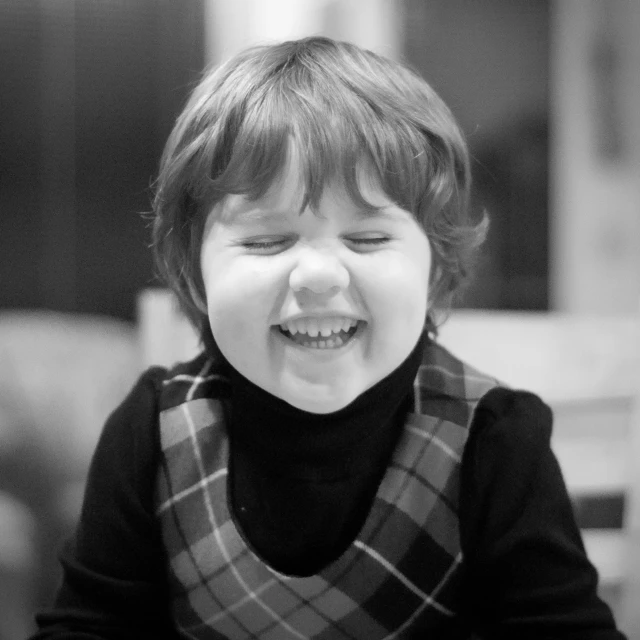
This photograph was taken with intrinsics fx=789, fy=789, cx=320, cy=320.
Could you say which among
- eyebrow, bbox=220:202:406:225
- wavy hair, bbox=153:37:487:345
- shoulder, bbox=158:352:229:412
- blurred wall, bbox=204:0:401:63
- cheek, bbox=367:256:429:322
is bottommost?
shoulder, bbox=158:352:229:412

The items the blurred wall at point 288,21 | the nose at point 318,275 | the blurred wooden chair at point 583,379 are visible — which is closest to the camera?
the nose at point 318,275

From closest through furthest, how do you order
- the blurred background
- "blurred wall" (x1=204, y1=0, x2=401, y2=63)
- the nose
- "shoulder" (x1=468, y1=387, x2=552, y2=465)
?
the nose
"shoulder" (x1=468, y1=387, x2=552, y2=465)
the blurred background
"blurred wall" (x1=204, y1=0, x2=401, y2=63)

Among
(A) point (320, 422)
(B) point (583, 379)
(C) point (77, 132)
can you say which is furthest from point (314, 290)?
(C) point (77, 132)

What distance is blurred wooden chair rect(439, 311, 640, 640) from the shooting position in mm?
931

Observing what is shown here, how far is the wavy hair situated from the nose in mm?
41

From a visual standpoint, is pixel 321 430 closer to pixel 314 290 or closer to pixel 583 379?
pixel 314 290

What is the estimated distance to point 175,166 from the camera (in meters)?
0.66

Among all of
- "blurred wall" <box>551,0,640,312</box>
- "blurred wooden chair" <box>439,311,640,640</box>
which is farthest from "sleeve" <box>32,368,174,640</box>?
"blurred wall" <box>551,0,640,312</box>

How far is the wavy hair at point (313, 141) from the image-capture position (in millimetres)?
590

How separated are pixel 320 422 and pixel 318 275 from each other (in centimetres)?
15

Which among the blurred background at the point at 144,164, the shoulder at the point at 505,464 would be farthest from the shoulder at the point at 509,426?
the blurred background at the point at 144,164

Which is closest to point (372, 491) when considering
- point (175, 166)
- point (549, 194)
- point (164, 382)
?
point (164, 382)

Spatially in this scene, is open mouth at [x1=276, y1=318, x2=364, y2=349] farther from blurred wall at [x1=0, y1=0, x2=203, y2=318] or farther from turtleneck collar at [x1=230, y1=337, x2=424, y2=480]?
blurred wall at [x1=0, y1=0, x2=203, y2=318]

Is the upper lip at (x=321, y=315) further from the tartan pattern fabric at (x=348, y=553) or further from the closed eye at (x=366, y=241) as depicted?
the tartan pattern fabric at (x=348, y=553)
